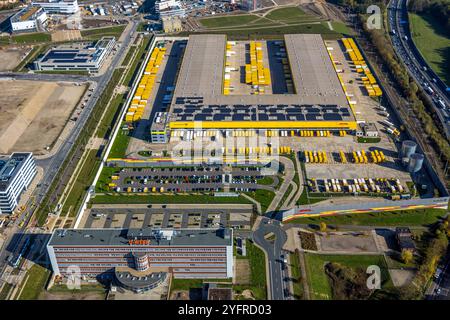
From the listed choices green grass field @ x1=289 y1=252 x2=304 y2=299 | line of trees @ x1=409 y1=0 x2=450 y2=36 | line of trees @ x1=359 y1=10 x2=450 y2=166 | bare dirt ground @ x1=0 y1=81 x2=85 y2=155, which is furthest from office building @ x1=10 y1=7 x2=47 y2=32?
line of trees @ x1=409 y1=0 x2=450 y2=36

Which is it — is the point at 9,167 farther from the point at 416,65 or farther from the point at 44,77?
the point at 416,65

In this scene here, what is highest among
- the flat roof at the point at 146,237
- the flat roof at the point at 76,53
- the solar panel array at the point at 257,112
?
the flat roof at the point at 146,237

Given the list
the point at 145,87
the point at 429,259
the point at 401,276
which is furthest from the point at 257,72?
the point at 401,276

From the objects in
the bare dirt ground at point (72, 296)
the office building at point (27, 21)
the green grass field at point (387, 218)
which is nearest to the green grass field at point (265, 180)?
the green grass field at point (387, 218)

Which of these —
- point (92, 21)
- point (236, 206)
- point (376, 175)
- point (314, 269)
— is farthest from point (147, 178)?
point (92, 21)

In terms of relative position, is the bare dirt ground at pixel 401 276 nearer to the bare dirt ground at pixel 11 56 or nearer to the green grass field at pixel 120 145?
the green grass field at pixel 120 145
